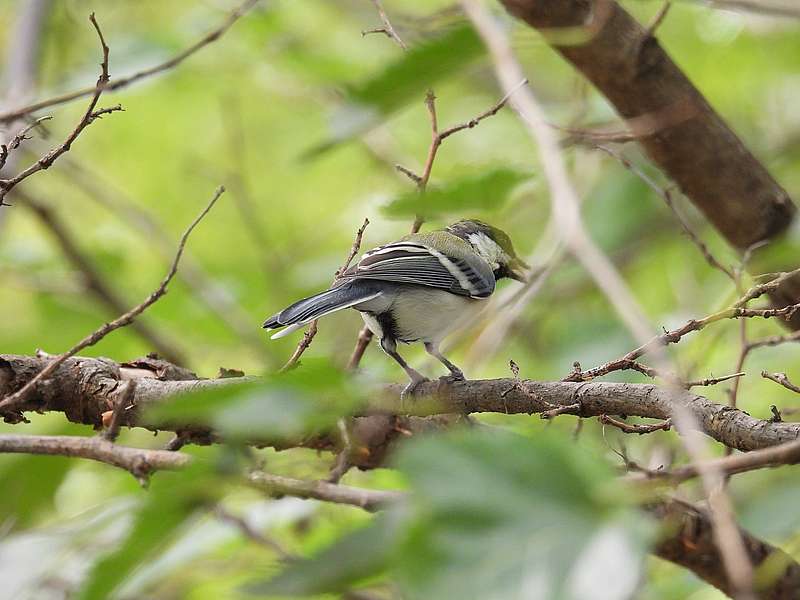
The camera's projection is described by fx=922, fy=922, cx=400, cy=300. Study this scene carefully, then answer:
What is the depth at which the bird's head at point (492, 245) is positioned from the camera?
3.26 m

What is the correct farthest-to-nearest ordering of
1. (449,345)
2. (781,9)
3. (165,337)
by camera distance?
(165,337), (449,345), (781,9)

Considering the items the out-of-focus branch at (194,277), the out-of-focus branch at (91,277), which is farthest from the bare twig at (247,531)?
the out-of-focus branch at (194,277)

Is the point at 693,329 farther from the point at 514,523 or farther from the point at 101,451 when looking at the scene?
the point at 101,451

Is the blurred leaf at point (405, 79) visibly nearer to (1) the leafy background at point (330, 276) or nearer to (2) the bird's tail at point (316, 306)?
(1) the leafy background at point (330, 276)

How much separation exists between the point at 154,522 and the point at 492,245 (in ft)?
8.65

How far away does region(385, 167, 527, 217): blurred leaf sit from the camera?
1.11 m

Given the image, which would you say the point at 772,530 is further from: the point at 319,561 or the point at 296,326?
the point at 296,326

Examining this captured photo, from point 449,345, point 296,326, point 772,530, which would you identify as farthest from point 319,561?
point 449,345

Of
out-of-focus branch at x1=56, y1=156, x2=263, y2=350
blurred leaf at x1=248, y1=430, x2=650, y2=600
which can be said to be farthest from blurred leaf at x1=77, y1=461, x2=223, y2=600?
out-of-focus branch at x1=56, y1=156, x2=263, y2=350

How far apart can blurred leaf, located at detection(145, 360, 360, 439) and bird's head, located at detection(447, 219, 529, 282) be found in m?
2.41

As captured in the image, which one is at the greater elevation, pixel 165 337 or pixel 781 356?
pixel 165 337

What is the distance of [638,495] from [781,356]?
1.95 meters

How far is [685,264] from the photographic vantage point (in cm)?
408

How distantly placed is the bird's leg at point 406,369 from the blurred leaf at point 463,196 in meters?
0.78
